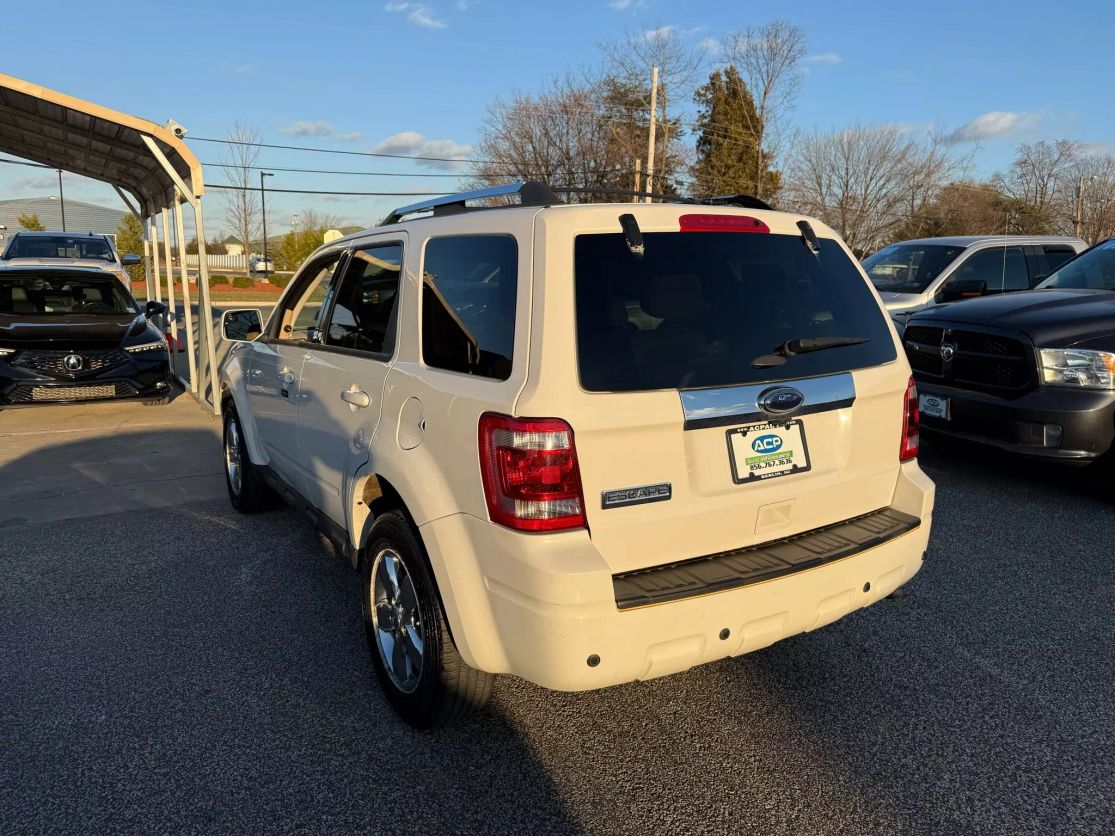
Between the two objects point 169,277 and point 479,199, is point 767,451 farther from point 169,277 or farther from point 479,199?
point 169,277

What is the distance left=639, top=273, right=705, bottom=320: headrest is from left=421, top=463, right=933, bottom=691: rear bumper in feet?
2.58

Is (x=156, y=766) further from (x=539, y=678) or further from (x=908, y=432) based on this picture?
(x=908, y=432)

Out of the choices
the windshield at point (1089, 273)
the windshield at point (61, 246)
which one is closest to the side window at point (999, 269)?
the windshield at point (1089, 273)

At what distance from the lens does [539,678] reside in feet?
7.67

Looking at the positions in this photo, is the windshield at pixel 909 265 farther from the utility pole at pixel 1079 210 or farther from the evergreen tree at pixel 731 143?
the utility pole at pixel 1079 210

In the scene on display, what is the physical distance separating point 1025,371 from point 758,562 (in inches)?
148

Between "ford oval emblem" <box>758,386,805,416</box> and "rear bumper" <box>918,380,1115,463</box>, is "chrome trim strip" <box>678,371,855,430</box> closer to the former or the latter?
"ford oval emblem" <box>758,386,805,416</box>

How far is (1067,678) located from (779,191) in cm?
4400

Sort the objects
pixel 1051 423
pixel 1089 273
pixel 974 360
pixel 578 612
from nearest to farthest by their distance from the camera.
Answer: pixel 578 612 → pixel 1051 423 → pixel 974 360 → pixel 1089 273

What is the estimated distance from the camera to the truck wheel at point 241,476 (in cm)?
520

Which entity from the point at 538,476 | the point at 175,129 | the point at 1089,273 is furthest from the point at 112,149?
the point at 1089,273

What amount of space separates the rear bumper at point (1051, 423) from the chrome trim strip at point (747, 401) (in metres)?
3.19

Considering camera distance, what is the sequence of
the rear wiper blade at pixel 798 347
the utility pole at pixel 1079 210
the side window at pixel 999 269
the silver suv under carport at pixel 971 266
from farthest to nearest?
the utility pole at pixel 1079 210
the side window at pixel 999 269
the silver suv under carport at pixel 971 266
the rear wiper blade at pixel 798 347

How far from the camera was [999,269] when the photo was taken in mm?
9773
